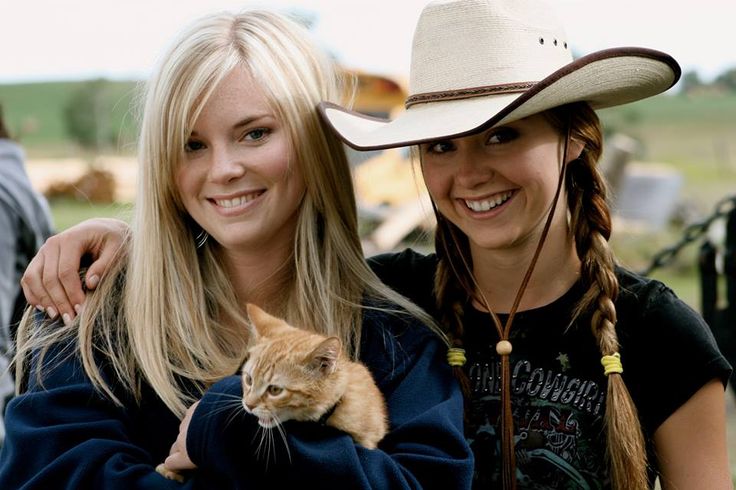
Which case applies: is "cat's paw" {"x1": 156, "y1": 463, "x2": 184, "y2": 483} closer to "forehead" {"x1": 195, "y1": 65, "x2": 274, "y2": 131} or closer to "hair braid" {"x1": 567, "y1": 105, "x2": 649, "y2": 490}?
"forehead" {"x1": 195, "y1": 65, "x2": 274, "y2": 131}

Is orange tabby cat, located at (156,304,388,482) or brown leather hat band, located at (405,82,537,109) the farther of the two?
brown leather hat band, located at (405,82,537,109)

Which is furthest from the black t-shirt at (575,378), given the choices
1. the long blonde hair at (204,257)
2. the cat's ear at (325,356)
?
the cat's ear at (325,356)

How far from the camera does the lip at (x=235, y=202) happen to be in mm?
2707

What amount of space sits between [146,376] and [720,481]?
5.57ft

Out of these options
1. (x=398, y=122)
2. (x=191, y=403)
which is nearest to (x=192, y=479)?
(x=191, y=403)

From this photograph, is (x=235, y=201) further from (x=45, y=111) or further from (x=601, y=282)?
(x=45, y=111)

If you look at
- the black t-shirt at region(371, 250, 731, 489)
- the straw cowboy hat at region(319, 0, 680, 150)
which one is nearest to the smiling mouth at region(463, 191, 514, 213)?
the straw cowboy hat at region(319, 0, 680, 150)

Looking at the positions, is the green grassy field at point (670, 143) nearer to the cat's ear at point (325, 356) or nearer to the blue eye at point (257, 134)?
Answer: the blue eye at point (257, 134)

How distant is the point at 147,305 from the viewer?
2.69 metres

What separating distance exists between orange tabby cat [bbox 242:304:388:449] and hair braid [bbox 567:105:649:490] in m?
0.68

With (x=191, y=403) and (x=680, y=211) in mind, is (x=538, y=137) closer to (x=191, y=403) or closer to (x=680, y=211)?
(x=191, y=403)

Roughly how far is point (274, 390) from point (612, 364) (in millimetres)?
974

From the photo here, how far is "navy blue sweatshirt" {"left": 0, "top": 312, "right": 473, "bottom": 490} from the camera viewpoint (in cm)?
225

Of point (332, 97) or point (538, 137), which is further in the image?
point (332, 97)
